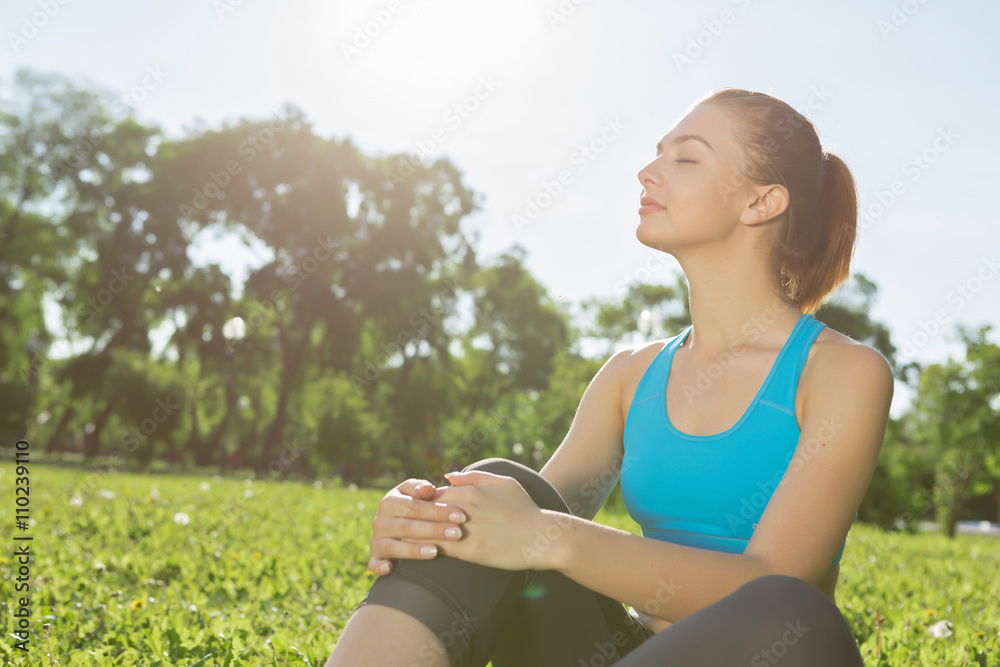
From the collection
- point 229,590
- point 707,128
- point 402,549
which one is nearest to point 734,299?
point 707,128

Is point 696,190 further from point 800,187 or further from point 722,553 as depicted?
point 722,553

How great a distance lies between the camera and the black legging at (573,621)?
1.39m

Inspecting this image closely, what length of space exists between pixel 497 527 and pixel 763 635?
60cm

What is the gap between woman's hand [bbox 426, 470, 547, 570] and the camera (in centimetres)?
169

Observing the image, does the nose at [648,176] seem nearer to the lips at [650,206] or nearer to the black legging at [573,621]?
the lips at [650,206]

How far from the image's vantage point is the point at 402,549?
175 centimetres

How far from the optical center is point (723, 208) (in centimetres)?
226

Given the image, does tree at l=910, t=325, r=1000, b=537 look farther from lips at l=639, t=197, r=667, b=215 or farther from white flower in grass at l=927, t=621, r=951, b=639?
lips at l=639, t=197, r=667, b=215

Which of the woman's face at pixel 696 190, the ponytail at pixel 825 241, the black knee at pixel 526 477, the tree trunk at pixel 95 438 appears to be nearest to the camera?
the black knee at pixel 526 477

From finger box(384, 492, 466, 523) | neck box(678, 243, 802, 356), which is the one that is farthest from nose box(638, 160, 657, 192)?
finger box(384, 492, 466, 523)

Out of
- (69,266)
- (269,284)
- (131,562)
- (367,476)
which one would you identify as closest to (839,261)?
(131,562)

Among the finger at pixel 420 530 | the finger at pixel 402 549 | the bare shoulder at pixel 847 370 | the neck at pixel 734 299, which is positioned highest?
the neck at pixel 734 299

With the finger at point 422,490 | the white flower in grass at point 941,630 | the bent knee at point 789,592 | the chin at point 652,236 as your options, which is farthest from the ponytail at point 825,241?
the white flower in grass at point 941,630

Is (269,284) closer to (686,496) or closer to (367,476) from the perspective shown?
(367,476)
